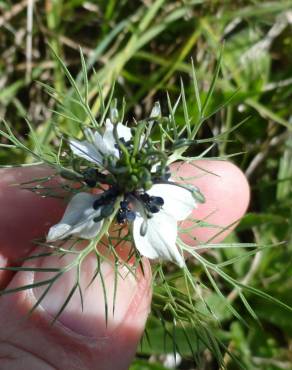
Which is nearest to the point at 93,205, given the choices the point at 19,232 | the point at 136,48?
the point at 19,232

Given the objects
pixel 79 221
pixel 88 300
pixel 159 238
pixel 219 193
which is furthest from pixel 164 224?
pixel 219 193

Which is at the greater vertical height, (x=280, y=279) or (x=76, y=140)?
(x=76, y=140)

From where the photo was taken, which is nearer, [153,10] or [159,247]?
[159,247]

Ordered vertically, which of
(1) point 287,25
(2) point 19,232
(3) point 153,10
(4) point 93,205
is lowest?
(2) point 19,232

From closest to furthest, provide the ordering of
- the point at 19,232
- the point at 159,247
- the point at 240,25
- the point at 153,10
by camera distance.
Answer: the point at 159,247, the point at 19,232, the point at 153,10, the point at 240,25

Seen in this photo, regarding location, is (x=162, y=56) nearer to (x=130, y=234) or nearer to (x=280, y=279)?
(x=280, y=279)

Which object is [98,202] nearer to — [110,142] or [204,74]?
[110,142]

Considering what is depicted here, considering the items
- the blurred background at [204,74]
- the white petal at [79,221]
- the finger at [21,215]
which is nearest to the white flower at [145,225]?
the white petal at [79,221]

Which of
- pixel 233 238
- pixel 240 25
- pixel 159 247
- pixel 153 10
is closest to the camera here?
pixel 159 247
